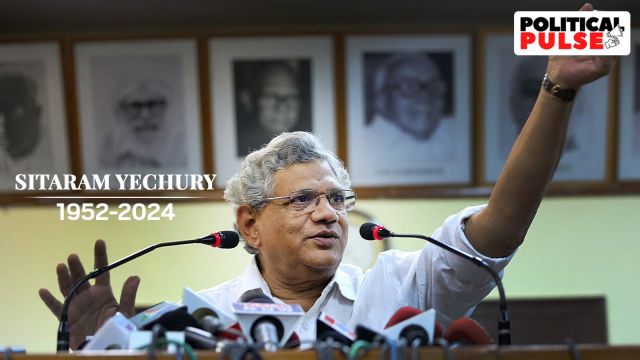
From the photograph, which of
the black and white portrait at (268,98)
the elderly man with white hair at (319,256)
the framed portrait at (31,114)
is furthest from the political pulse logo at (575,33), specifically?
the framed portrait at (31,114)

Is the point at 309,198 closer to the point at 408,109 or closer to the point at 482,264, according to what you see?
the point at 482,264

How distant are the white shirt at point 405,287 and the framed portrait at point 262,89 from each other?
4.64 ft

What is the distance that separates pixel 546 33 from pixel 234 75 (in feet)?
5.63

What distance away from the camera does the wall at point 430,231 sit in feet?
9.52

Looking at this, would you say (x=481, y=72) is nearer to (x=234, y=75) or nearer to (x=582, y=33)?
(x=234, y=75)

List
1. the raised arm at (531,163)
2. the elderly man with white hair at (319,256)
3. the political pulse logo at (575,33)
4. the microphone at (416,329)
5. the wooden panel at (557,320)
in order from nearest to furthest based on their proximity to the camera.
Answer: the microphone at (416,329) → the raised arm at (531,163) → the political pulse logo at (575,33) → the elderly man with white hair at (319,256) → the wooden panel at (557,320)

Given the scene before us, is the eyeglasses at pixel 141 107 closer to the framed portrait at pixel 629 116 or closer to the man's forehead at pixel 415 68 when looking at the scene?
the man's forehead at pixel 415 68

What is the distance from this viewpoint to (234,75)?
297cm

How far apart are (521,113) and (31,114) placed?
2047 millimetres

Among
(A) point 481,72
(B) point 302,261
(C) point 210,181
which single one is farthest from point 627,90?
(B) point 302,261

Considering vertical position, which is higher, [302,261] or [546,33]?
[546,33]

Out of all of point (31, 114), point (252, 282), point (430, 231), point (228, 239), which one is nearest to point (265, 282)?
point (252, 282)

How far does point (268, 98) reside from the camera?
9.84 feet

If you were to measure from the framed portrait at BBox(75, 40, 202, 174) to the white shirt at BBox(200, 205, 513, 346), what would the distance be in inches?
→ 58.3
